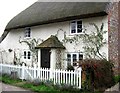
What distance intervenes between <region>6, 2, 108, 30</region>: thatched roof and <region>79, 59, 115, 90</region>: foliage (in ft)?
13.4

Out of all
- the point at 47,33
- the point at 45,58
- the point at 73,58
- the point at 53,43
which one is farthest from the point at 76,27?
the point at 45,58

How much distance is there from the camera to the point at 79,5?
18.0 meters

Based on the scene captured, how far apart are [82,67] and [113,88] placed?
8.09 feet

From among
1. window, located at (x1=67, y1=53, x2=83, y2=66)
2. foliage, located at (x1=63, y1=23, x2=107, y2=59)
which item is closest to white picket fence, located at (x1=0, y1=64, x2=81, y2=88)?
window, located at (x1=67, y1=53, x2=83, y2=66)

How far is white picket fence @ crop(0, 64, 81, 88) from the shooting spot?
13453mm

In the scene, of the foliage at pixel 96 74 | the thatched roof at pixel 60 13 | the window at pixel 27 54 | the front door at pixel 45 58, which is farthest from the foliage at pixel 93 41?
the window at pixel 27 54

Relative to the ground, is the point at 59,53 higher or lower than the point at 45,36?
lower

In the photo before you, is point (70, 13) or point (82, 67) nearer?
point (82, 67)

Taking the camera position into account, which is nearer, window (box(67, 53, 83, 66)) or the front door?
window (box(67, 53, 83, 66))

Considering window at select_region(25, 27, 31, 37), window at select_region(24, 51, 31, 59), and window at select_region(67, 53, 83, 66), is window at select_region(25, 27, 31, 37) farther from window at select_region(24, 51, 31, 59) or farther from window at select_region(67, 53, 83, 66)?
window at select_region(67, 53, 83, 66)

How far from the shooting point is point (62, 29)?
19.0 meters

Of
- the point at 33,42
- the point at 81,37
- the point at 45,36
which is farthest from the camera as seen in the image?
the point at 33,42

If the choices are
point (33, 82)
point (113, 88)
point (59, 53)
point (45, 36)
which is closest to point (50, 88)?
point (33, 82)

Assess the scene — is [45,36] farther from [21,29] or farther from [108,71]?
[108,71]
